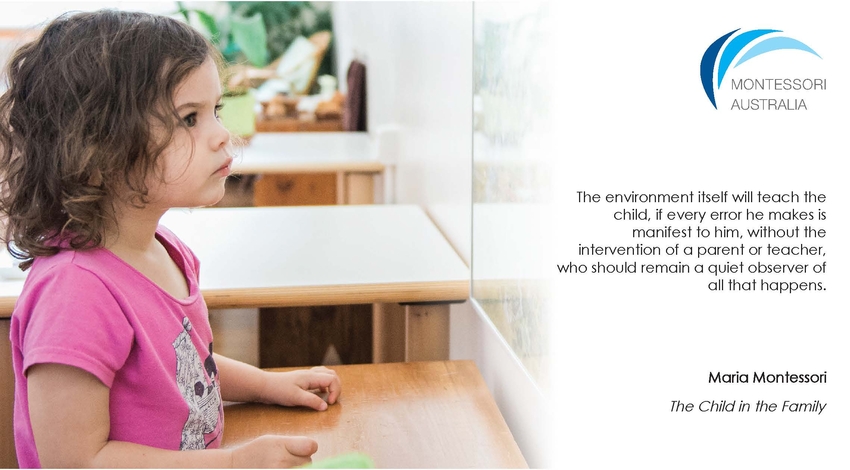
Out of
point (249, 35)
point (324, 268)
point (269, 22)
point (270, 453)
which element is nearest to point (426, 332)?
point (324, 268)

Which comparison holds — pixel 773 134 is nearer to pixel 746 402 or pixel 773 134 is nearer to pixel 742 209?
pixel 742 209

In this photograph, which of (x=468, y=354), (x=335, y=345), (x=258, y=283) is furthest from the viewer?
(x=335, y=345)

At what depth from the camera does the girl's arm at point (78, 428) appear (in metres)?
0.67

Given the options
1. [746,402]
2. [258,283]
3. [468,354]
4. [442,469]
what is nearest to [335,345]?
[468,354]

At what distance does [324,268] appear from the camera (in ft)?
3.93

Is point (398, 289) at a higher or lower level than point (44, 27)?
lower

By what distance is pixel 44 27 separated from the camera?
0.76 m

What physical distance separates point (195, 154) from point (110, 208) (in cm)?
9

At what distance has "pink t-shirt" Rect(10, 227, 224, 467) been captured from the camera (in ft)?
2.21

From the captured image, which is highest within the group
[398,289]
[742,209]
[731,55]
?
[731,55]

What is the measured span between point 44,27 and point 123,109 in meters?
0.12

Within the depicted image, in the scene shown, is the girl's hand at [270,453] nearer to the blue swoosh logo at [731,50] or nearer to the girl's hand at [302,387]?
the girl's hand at [302,387]

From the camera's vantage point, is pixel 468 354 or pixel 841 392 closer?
pixel 841 392

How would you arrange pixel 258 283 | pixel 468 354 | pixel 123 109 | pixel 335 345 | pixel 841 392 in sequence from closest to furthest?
1. pixel 841 392
2. pixel 123 109
3. pixel 258 283
4. pixel 468 354
5. pixel 335 345
